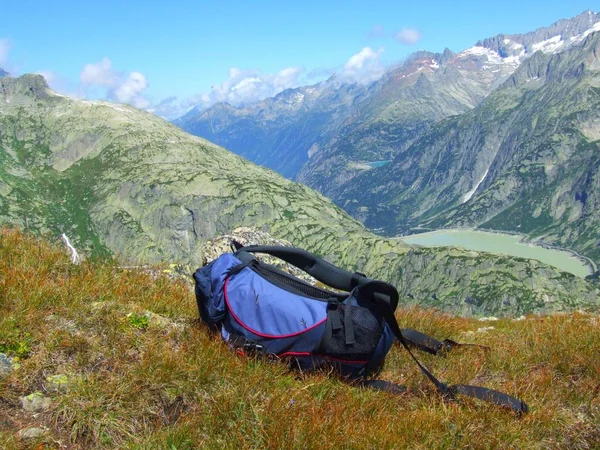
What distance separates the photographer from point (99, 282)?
7.22 m

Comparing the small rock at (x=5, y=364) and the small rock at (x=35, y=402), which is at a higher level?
the small rock at (x=5, y=364)

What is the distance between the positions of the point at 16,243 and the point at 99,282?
2.48m

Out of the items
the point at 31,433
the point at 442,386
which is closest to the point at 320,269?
the point at 442,386

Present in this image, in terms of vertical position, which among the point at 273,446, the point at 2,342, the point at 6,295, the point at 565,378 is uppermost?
the point at 6,295

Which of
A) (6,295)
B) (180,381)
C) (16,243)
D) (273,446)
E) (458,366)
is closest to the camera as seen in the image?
(273,446)

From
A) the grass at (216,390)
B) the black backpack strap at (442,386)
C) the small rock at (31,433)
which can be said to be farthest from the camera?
the black backpack strap at (442,386)

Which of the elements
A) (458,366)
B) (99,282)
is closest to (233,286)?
(99,282)

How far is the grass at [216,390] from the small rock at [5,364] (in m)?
0.12

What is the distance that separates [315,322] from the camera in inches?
230

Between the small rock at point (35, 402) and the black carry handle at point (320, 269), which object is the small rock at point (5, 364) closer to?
the small rock at point (35, 402)

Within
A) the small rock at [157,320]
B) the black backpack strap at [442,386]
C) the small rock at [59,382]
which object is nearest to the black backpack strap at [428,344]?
the black backpack strap at [442,386]

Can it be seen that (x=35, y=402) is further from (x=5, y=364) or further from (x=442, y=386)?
(x=442, y=386)

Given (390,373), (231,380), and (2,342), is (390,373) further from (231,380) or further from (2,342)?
(2,342)

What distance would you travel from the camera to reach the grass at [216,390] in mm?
4293
